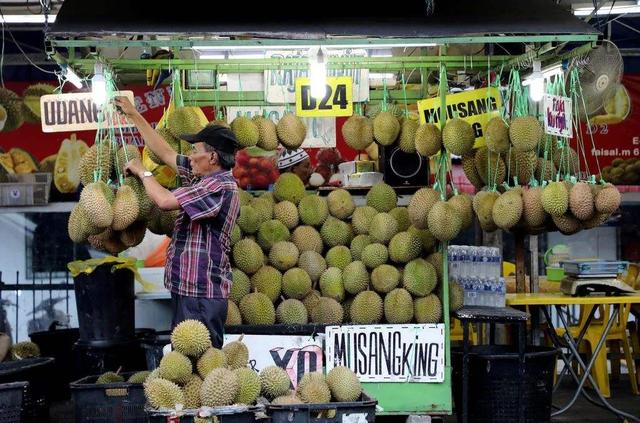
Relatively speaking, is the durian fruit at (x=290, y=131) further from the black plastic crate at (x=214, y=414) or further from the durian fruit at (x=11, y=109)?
the durian fruit at (x=11, y=109)

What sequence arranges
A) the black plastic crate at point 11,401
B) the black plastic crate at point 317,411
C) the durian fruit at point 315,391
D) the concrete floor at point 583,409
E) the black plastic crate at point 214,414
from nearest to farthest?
the black plastic crate at point 214,414 < the black plastic crate at point 317,411 < the durian fruit at point 315,391 < the black plastic crate at point 11,401 < the concrete floor at point 583,409

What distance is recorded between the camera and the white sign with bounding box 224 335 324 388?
20.6 ft

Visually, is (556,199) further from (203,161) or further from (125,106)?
(125,106)

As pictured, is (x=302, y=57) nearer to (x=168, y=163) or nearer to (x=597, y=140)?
(x=168, y=163)

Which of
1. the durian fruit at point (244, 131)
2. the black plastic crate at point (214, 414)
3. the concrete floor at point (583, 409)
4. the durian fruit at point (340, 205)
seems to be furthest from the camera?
the concrete floor at point (583, 409)

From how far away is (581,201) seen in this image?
607 centimetres

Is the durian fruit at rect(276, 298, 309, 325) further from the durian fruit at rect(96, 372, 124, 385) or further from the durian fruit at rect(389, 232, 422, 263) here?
the durian fruit at rect(96, 372, 124, 385)

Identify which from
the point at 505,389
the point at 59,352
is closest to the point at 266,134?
the point at 505,389

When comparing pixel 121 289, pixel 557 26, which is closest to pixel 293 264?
pixel 121 289

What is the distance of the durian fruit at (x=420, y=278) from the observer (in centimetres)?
647

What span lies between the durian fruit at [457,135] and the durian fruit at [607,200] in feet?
3.04

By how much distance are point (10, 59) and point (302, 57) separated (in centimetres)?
410

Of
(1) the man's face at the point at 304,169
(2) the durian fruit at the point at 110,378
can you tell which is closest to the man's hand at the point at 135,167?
(2) the durian fruit at the point at 110,378

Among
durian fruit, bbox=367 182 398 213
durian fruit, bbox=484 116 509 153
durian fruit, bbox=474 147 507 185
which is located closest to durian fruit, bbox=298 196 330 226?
durian fruit, bbox=367 182 398 213
